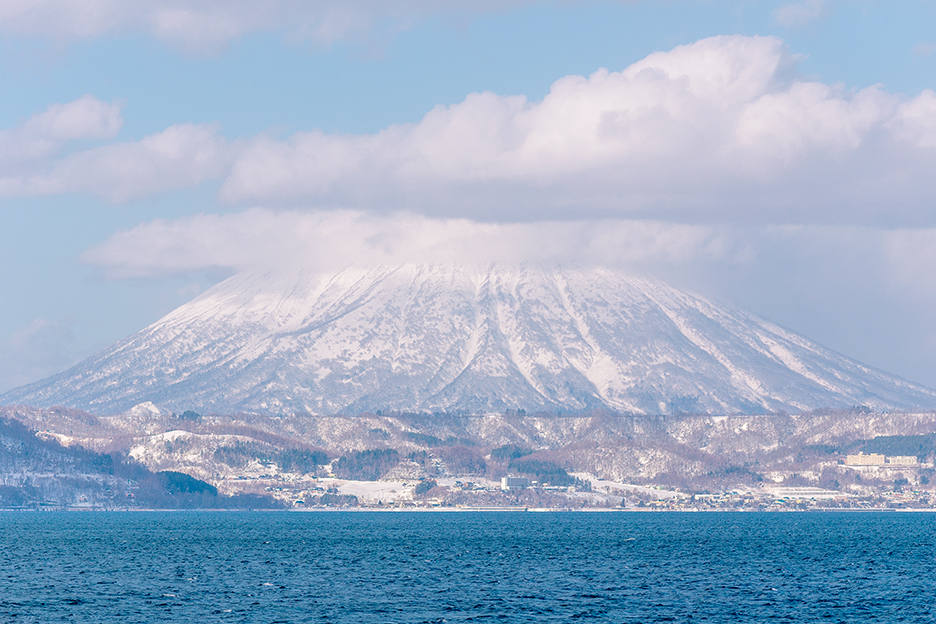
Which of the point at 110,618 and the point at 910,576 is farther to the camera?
the point at 910,576

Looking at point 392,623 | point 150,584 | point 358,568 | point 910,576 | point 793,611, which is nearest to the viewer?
point 392,623

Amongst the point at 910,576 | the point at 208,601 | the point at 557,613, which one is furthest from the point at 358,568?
the point at 910,576

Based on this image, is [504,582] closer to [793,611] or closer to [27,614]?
[793,611]

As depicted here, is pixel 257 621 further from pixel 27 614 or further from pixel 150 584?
pixel 150 584

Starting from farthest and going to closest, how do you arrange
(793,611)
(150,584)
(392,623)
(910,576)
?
(910,576), (150,584), (793,611), (392,623)

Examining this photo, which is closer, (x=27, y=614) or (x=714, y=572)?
(x=27, y=614)

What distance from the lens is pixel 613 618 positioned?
135 meters

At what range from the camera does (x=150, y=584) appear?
559 ft

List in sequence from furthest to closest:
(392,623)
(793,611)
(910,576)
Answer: (910,576), (793,611), (392,623)

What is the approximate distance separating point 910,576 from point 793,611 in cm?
5063

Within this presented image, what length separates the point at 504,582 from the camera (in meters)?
174

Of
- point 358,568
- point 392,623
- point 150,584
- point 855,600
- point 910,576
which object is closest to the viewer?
point 392,623

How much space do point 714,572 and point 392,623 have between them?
7350 centimetres

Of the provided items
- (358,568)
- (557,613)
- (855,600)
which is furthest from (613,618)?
(358,568)
